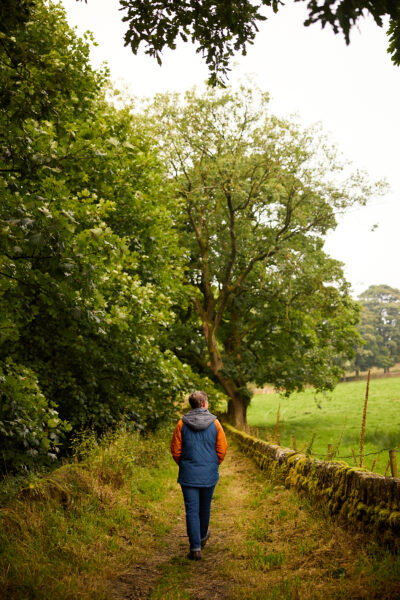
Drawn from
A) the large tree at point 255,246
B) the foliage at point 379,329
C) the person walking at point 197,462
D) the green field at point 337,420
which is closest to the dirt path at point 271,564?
the person walking at point 197,462

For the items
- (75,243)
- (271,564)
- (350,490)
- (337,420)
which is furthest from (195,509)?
(337,420)

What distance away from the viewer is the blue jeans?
5.06 metres

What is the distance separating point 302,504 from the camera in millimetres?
5891

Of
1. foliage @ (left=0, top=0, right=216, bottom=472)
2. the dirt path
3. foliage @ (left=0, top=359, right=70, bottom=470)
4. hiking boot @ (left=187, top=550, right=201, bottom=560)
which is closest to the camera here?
the dirt path

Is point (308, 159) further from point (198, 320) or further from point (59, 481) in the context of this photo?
point (59, 481)

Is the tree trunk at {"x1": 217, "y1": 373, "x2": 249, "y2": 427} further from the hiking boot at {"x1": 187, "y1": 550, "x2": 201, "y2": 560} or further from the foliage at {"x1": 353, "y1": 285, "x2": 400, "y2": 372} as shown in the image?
the foliage at {"x1": 353, "y1": 285, "x2": 400, "y2": 372}

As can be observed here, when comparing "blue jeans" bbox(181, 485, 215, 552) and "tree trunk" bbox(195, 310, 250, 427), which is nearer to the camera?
"blue jeans" bbox(181, 485, 215, 552)

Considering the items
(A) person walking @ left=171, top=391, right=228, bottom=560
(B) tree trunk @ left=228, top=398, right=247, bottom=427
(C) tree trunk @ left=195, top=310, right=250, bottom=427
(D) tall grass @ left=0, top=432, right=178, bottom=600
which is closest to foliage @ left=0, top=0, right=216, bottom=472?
(D) tall grass @ left=0, top=432, right=178, bottom=600

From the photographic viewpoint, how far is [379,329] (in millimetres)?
85188

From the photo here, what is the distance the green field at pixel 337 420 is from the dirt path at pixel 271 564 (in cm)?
731

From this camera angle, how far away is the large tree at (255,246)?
17531 mm

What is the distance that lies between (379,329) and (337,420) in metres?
62.9

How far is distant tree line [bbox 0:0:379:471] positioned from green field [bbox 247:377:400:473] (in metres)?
3.02

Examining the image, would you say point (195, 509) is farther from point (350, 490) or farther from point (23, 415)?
point (23, 415)
